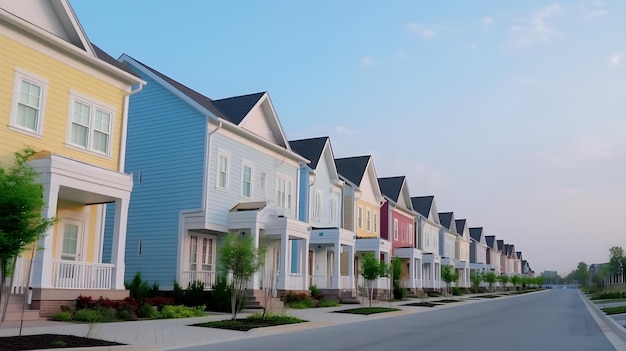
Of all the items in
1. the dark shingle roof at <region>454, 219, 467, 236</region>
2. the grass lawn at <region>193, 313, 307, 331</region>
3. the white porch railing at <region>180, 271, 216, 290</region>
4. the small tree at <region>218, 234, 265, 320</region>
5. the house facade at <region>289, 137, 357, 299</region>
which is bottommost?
the grass lawn at <region>193, 313, 307, 331</region>

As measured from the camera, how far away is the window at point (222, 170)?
88.5 feet

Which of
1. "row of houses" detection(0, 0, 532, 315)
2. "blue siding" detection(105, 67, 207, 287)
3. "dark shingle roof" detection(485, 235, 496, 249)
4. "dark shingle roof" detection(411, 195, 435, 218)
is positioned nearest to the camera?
"row of houses" detection(0, 0, 532, 315)

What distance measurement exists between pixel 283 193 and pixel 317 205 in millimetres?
5321

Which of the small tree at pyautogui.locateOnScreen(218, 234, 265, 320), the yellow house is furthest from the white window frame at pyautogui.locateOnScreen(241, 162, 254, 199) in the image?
the small tree at pyautogui.locateOnScreen(218, 234, 265, 320)

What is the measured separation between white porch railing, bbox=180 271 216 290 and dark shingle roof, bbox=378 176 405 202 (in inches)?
1195

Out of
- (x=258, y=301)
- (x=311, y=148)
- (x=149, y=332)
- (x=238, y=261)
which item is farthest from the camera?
(x=311, y=148)

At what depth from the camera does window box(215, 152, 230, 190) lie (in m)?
27.0

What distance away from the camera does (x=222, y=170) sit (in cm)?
2739

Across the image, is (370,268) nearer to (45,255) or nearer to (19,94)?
(45,255)

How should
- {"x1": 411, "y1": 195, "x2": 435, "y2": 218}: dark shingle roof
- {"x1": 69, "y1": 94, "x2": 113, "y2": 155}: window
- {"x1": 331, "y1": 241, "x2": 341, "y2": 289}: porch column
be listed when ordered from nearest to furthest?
{"x1": 69, "y1": 94, "x2": 113, "y2": 155}: window, {"x1": 331, "y1": 241, "x2": 341, "y2": 289}: porch column, {"x1": 411, "y1": 195, "x2": 435, "y2": 218}: dark shingle roof

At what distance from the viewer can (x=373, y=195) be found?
157 ft

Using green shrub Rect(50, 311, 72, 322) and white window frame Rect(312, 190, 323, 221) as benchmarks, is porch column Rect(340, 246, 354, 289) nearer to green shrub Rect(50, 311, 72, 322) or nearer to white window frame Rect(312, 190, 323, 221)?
white window frame Rect(312, 190, 323, 221)

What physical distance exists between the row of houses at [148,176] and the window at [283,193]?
0.11 meters

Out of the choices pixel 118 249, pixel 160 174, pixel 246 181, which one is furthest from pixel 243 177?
pixel 118 249
